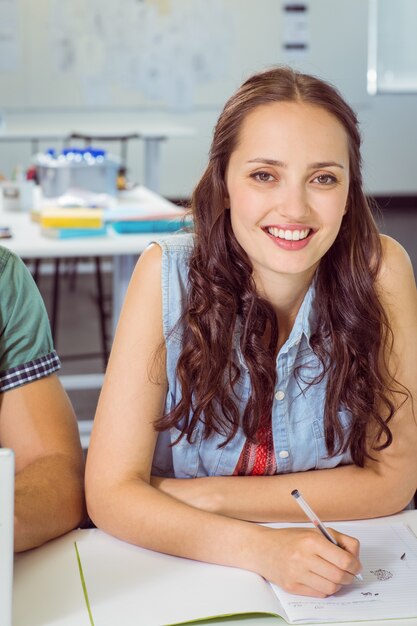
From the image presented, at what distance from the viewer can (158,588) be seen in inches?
44.1

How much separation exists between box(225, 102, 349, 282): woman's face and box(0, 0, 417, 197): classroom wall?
19.7ft

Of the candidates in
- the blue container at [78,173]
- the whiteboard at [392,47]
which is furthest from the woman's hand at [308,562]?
the whiteboard at [392,47]

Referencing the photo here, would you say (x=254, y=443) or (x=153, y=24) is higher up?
(x=153, y=24)

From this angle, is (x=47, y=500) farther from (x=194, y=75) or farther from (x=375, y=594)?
(x=194, y=75)

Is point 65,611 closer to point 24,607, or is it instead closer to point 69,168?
point 24,607

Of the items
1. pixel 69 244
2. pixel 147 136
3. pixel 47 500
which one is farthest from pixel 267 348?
pixel 147 136

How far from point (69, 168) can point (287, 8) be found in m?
4.73

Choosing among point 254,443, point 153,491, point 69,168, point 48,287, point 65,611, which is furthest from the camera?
point 48,287

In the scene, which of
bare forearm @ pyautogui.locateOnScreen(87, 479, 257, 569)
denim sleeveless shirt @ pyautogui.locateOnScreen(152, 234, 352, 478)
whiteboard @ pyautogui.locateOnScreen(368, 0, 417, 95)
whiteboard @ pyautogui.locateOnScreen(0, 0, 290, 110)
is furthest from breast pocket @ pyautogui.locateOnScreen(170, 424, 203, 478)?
whiteboard @ pyautogui.locateOnScreen(368, 0, 417, 95)

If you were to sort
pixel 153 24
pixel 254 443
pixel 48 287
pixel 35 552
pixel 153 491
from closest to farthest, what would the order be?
pixel 35 552 → pixel 153 491 → pixel 254 443 → pixel 48 287 → pixel 153 24

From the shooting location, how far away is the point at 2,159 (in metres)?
7.55

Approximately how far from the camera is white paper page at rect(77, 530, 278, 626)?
106cm

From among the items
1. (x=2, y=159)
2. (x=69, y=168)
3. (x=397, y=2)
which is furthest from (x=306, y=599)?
(x=397, y=2)

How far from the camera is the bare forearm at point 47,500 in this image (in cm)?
121
